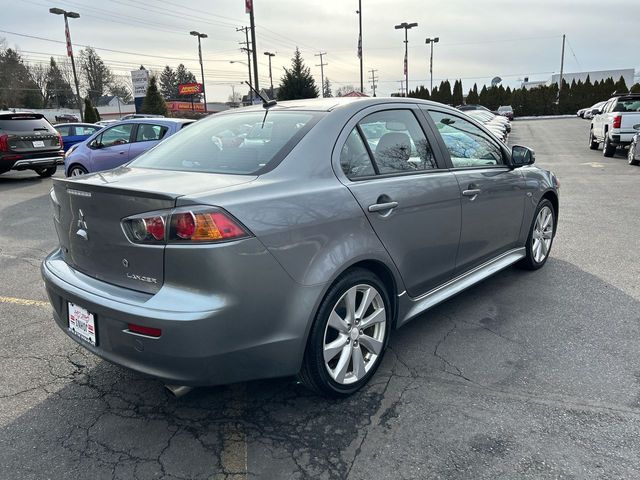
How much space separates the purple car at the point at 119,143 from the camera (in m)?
9.82

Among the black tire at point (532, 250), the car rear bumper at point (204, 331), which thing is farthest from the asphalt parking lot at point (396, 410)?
the black tire at point (532, 250)

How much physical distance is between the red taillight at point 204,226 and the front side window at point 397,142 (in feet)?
3.91

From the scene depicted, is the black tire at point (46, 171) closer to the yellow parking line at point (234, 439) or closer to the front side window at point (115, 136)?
the front side window at point (115, 136)

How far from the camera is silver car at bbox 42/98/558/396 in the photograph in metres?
2.24

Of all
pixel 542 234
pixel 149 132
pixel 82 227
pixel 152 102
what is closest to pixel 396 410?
pixel 82 227

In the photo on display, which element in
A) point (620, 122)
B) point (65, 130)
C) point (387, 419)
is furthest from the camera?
point (65, 130)

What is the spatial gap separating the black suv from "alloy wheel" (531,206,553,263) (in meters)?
12.3

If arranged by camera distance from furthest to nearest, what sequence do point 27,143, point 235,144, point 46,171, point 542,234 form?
1. point 46,171
2. point 27,143
3. point 542,234
4. point 235,144

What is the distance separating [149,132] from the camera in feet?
32.7

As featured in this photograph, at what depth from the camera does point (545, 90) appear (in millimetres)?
55875

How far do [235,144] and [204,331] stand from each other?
1.29 meters

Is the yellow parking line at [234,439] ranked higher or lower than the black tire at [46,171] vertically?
lower

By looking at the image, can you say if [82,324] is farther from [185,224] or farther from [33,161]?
[33,161]

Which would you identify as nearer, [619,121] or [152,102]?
[619,121]
